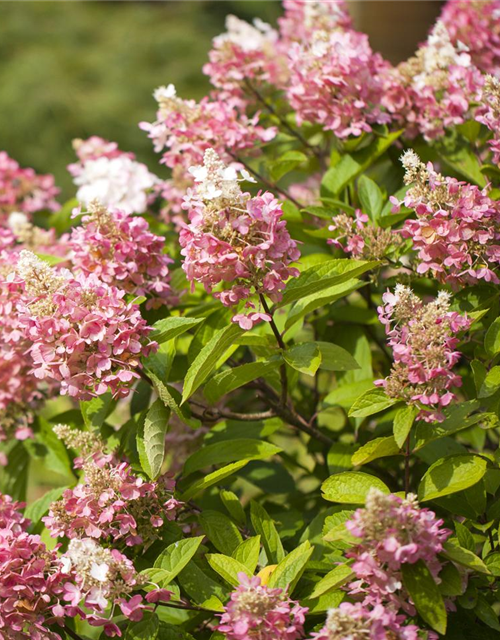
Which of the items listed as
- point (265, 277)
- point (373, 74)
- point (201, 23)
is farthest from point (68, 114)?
point (265, 277)

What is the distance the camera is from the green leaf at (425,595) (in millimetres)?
958

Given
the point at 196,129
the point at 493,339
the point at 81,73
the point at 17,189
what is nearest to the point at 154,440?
the point at 493,339

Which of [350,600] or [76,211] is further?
[76,211]

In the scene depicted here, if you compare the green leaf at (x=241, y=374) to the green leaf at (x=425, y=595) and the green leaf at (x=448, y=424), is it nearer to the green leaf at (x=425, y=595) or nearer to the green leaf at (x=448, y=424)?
the green leaf at (x=448, y=424)

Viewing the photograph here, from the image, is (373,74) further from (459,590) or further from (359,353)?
(459,590)

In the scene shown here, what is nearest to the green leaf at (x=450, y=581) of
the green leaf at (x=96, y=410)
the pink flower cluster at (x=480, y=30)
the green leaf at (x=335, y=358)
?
the green leaf at (x=335, y=358)

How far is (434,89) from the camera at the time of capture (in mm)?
1531

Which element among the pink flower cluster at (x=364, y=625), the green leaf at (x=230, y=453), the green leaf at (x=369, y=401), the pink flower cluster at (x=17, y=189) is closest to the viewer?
the pink flower cluster at (x=364, y=625)

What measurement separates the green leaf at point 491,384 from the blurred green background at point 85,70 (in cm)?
438

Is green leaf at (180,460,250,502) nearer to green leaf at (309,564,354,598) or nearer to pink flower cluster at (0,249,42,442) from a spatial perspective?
green leaf at (309,564,354,598)

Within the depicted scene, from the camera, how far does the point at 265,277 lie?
109cm

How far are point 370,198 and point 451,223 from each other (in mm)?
331

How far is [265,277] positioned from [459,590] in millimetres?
469

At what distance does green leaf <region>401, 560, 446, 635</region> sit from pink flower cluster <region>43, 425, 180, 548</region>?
0.38 meters
